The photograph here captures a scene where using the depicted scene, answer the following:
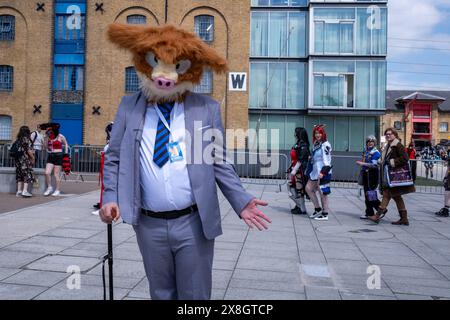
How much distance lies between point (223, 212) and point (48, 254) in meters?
4.68

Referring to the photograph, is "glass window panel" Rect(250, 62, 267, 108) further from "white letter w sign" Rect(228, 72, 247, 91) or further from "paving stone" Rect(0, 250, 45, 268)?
"paving stone" Rect(0, 250, 45, 268)

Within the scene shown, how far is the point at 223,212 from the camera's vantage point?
9.58 m

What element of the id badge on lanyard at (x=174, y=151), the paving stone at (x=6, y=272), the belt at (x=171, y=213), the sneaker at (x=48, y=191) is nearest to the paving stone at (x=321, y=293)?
the belt at (x=171, y=213)

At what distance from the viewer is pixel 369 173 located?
894 cm

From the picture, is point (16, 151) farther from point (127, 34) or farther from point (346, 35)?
point (346, 35)

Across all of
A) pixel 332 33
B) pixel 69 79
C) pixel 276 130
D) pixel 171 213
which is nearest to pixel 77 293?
pixel 171 213

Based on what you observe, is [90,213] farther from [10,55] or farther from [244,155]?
[10,55]

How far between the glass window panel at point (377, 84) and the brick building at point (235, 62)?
0.05 meters

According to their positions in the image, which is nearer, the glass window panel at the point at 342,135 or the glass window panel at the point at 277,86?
the glass window panel at the point at 342,135

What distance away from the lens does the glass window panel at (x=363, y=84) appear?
904 inches

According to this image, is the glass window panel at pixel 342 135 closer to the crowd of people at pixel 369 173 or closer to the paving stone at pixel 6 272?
the crowd of people at pixel 369 173

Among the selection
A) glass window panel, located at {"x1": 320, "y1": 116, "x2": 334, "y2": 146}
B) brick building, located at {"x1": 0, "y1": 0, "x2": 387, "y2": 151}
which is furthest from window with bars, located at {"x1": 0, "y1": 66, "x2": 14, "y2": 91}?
glass window panel, located at {"x1": 320, "y1": 116, "x2": 334, "y2": 146}

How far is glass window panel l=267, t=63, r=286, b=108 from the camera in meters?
23.9

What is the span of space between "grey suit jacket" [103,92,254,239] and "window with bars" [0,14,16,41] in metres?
26.2
